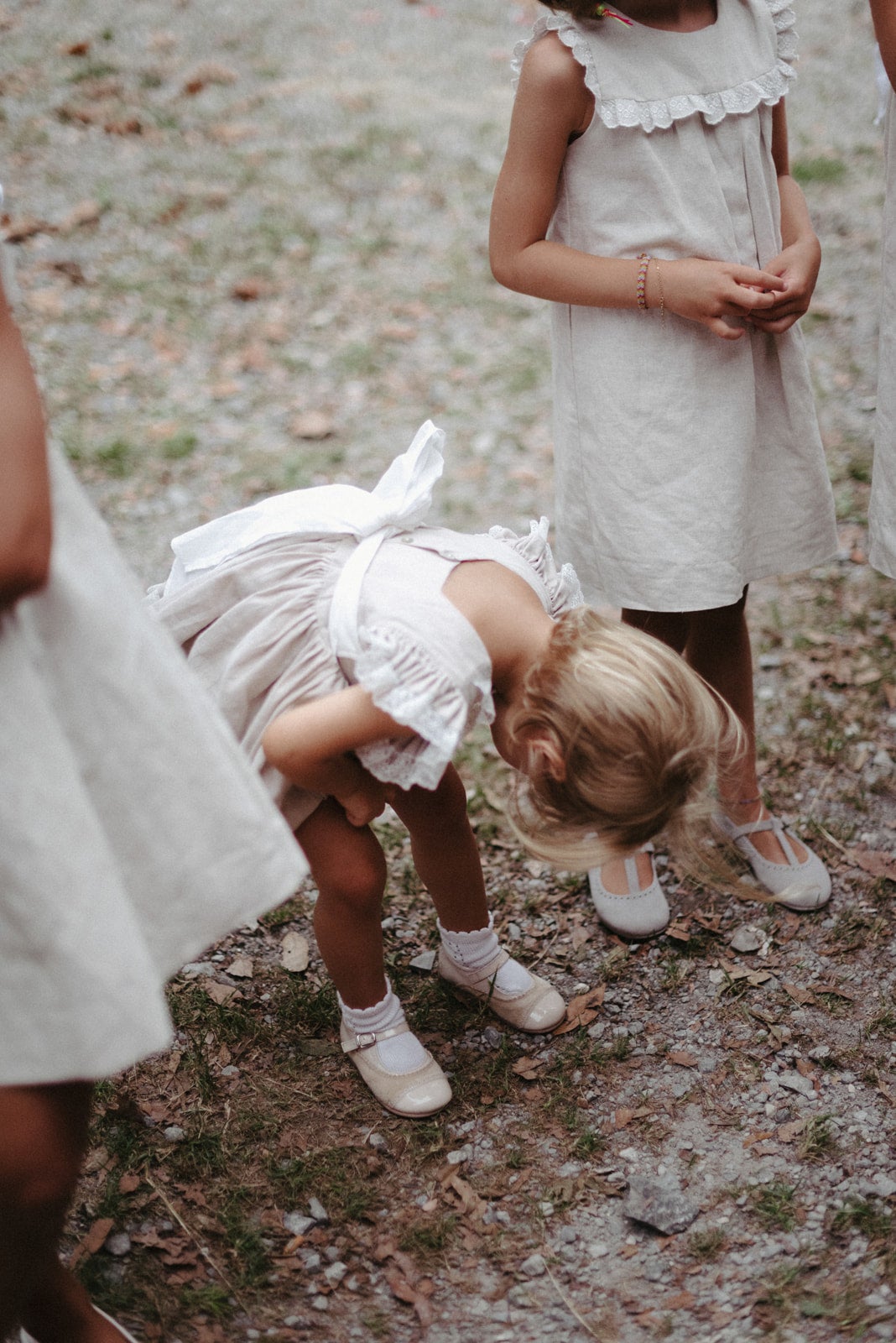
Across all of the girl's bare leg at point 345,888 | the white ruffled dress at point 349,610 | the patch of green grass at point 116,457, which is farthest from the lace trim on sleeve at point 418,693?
the patch of green grass at point 116,457

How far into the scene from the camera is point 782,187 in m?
2.29

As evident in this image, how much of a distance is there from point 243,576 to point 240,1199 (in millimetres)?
1092

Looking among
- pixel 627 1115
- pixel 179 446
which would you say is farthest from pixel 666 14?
pixel 179 446

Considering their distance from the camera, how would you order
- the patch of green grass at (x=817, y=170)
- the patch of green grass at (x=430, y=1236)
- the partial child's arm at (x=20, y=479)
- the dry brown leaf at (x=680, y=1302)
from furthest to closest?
the patch of green grass at (x=817, y=170) → the patch of green grass at (x=430, y=1236) → the dry brown leaf at (x=680, y=1302) → the partial child's arm at (x=20, y=479)

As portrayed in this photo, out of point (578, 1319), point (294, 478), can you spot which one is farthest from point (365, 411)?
point (578, 1319)

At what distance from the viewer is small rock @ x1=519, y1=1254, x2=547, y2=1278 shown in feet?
6.29

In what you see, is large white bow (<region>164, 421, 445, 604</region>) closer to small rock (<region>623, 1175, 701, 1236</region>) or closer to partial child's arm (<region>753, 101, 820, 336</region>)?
partial child's arm (<region>753, 101, 820, 336</region>)

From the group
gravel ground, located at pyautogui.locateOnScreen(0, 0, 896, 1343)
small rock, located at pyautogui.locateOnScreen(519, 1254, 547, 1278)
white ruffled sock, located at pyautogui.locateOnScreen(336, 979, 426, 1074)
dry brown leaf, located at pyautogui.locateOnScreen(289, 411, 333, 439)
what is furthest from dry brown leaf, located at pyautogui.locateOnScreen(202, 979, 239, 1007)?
dry brown leaf, located at pyautogui.locateOnScreen(289, 411, 333, 439)

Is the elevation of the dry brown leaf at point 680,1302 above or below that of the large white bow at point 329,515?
below

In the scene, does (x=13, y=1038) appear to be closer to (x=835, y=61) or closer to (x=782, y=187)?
(x=782, y=187)

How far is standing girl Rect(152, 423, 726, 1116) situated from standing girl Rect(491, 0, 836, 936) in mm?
277

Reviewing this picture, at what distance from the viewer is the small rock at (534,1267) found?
6.29ft

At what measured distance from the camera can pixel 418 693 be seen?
171cm

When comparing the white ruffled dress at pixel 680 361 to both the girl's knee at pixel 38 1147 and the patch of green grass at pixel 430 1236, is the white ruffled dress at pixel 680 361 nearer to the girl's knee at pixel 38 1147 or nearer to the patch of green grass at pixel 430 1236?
the patch of green grass at pixel 430 1236
